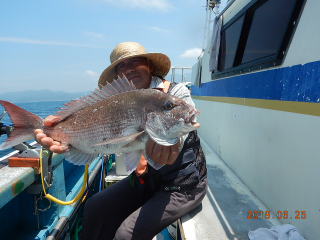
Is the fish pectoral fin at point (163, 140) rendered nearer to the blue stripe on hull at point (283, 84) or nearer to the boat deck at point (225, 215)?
the boat deck at point (225, 215)

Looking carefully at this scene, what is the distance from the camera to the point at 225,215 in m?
2.21

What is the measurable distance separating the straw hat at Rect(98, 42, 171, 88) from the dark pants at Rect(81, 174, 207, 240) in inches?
59.5

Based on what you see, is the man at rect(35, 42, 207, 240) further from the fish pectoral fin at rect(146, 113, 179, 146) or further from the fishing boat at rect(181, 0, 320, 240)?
the fishing boat at rect(181, 0, 320, 240)

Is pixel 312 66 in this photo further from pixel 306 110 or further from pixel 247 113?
pixel 247 113

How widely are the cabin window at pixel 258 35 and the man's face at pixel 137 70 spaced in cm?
159

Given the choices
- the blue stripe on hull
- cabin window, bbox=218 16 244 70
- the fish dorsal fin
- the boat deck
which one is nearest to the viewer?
the blue stripe on hull

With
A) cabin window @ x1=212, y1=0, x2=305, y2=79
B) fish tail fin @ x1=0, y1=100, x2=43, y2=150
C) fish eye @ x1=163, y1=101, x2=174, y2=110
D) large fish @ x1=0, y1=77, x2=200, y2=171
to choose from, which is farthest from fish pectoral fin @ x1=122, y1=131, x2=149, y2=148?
cabin window @ x1=212, y1=0, x2=305, y2=79

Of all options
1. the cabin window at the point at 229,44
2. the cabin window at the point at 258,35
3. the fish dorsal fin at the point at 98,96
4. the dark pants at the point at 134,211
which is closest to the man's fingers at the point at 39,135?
the fish dorsal fin at the point at 98,96

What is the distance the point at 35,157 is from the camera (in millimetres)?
2514

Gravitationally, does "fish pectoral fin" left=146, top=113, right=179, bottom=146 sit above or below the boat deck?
above

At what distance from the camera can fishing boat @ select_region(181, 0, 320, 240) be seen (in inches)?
68.9

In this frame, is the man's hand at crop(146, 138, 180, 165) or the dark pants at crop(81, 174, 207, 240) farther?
the dark pants at crop(81, 174, 207, 240)

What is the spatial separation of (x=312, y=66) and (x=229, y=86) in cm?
208

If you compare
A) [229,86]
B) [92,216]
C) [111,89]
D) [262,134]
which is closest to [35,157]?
[92,216]
